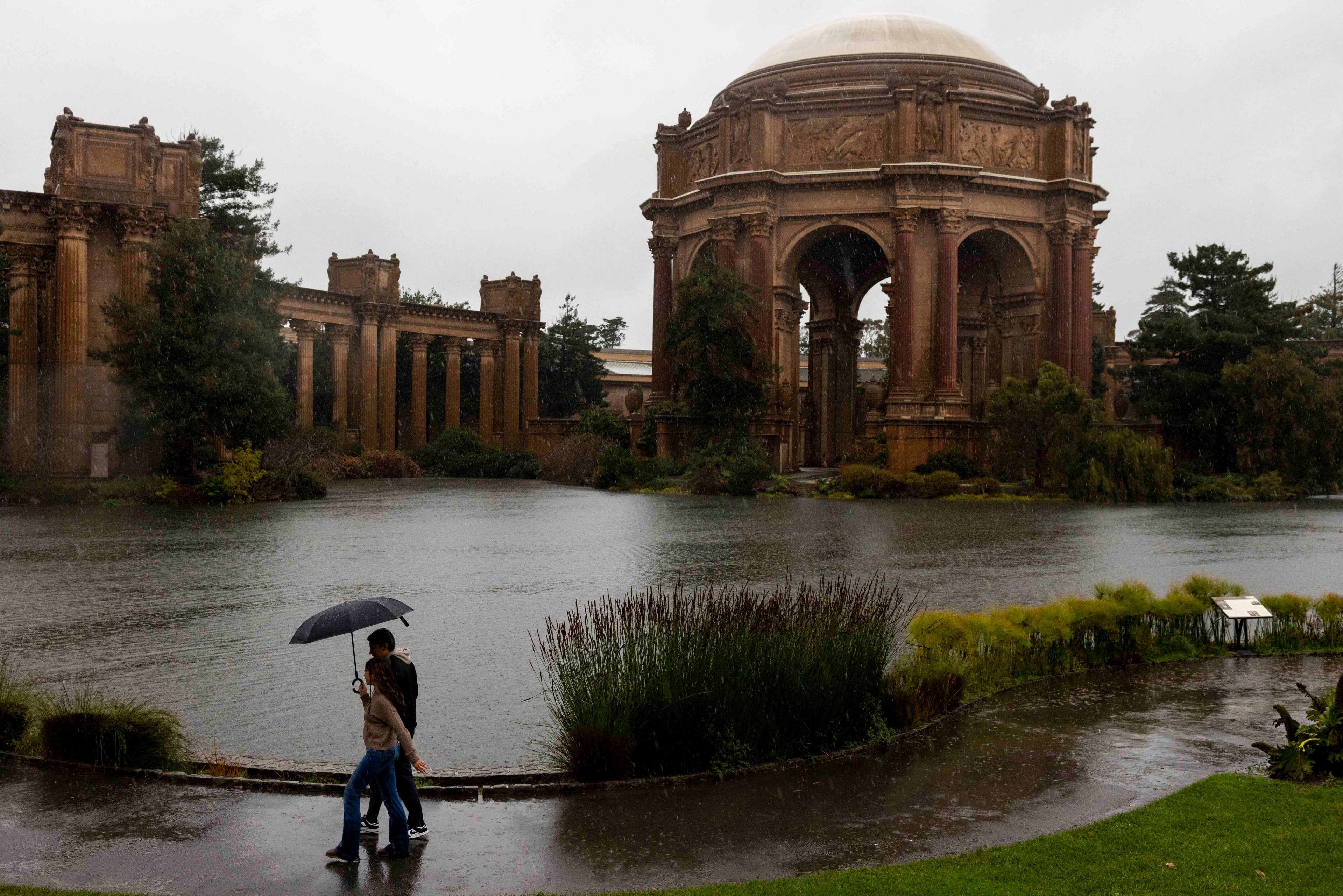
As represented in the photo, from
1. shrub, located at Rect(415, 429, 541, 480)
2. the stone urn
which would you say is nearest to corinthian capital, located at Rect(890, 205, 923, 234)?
the stone urn

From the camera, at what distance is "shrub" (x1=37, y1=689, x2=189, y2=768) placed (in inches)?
281

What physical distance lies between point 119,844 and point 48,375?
1301 inches

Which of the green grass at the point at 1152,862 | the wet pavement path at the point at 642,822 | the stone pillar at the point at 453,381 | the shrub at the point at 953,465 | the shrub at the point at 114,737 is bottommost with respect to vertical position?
the wet pavement path at the point at 642,822

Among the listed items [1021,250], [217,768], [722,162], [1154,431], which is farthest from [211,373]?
[1154,431]

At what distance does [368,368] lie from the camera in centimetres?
5862

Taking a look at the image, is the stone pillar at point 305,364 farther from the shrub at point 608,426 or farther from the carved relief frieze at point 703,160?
the carved relief frieze at point 703,160


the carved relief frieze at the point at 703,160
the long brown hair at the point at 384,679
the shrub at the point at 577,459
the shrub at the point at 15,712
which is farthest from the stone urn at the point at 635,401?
the long brown hair at the point at 384,679

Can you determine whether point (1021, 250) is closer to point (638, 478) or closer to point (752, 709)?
point (638, 478)

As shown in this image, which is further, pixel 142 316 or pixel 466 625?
pixel 142 316

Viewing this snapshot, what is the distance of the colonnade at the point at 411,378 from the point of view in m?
57.9

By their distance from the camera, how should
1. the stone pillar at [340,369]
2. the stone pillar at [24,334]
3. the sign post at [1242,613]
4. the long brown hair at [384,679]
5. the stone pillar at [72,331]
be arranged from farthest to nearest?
the stone pillar at [340,369], the stone pillar at [24,334], the stone pillar at [72,331], the sign post at [1242,613], the long brown hair at [384,679]

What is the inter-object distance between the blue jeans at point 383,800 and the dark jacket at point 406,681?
0.24 m

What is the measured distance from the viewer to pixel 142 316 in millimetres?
30922

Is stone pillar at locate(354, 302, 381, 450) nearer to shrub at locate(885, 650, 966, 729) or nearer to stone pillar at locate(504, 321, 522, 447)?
stone pillar at locate(504, 321, 522, 447)
